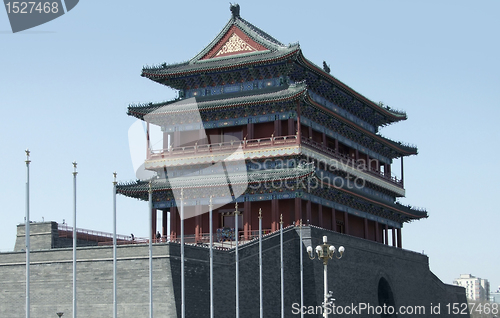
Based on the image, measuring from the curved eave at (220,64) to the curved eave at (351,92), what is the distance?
129 centimetres

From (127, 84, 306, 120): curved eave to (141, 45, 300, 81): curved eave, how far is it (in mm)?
1825

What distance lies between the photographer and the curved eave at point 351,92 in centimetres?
5719

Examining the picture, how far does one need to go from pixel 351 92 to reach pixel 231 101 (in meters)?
11.1

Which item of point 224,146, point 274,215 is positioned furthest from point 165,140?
point 274,215

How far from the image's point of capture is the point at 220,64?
57844mm

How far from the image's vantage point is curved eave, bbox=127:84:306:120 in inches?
2158

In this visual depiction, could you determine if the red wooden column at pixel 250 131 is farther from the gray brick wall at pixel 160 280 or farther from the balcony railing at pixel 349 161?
the gray brick wall at pixel 160 280

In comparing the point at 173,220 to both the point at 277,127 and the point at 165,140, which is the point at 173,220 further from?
the point at 277,127

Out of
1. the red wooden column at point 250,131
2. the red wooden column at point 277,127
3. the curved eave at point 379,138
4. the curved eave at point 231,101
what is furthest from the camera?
the curved eave at point 379,138

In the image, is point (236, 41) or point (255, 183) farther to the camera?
point (236, 41)

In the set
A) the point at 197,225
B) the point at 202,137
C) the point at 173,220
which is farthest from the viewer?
the point at 202,137

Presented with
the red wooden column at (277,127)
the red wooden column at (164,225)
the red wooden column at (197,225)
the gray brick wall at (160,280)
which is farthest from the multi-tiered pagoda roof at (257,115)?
the gray brick wall at (160,280)

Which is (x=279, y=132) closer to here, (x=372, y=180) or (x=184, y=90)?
(x=184, y=90)

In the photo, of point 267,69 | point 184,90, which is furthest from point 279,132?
point 184,90
